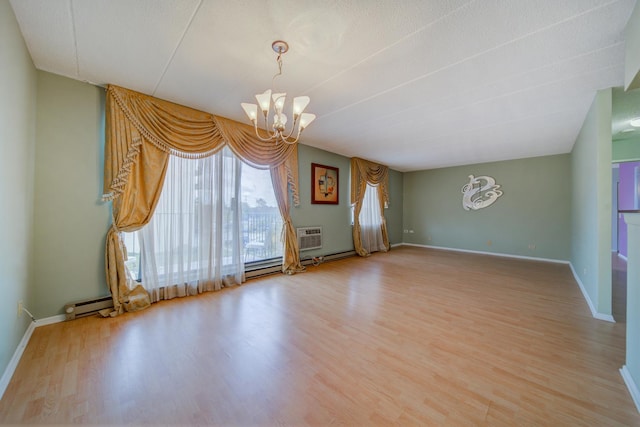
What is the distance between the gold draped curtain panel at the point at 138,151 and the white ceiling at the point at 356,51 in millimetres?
199

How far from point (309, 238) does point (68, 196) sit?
3.44m

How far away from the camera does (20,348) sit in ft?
5.97

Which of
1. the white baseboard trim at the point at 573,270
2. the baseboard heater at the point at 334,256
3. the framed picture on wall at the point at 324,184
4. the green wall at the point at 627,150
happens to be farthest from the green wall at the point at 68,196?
the green wall at the point at 627,150

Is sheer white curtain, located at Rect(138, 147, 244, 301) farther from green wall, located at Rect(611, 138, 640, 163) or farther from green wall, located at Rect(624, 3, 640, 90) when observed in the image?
green wall, located at Rect(611, 138, 640, 163)

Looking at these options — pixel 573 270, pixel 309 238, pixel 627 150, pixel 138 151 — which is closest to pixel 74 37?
pixel 138 151

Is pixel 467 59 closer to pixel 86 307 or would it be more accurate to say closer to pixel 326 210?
pixel 326 210

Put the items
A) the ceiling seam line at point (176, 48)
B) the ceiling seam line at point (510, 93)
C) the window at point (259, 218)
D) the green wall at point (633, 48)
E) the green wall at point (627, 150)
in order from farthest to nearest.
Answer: the green wall at point (627, 150) → the window at point (259, 218) → the ceiling seam line at point (510, 93) → the ceiling seam line at point (176, 48) → the green wall at point (633, 48)

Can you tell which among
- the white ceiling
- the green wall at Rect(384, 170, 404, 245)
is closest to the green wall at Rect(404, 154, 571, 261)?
the green wall at Rect(384, 170, 404, 245)

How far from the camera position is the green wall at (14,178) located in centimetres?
151

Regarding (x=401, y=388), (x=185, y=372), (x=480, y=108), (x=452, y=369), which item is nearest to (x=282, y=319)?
(x=185, y=372)

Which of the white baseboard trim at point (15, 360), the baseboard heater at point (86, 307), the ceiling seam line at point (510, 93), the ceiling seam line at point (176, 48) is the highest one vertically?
the ceiling seam line at point (176, 48)

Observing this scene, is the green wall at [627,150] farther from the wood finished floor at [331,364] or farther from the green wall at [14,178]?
the green wall at [14,178]

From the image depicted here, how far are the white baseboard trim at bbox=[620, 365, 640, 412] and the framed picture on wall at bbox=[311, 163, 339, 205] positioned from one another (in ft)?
13.8

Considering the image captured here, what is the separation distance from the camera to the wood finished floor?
Answer: 4.30ft
